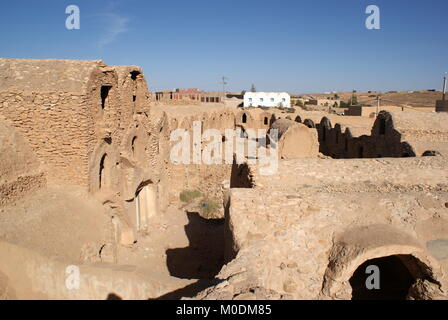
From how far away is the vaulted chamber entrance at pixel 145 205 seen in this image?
11.8 m

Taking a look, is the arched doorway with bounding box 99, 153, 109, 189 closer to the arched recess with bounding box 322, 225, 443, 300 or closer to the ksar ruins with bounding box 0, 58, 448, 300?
the ksar ruins with bounding box 0, 58, 448, 300

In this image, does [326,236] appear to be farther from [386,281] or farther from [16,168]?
[16,168]

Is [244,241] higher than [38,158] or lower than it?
lower

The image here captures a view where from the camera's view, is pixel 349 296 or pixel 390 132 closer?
pixel 349 296

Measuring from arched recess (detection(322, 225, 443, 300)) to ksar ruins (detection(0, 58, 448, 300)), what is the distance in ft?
0.07

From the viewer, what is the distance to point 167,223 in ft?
40.7

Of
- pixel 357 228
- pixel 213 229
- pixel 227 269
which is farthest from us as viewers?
pixel 213 229

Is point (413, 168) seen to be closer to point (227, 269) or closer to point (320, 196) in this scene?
point (320, 196)

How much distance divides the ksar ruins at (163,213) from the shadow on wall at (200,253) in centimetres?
6

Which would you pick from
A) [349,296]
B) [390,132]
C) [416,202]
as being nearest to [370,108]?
[390,132]

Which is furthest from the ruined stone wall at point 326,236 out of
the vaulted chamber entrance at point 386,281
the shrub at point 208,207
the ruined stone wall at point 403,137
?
the ruined stone wall at point 403,137

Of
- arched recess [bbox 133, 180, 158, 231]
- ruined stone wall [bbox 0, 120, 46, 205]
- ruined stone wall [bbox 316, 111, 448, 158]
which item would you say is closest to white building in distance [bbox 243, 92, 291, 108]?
ruined stone wall [bbox 316, 111, 448, 158]

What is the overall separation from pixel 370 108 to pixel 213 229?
22793mm

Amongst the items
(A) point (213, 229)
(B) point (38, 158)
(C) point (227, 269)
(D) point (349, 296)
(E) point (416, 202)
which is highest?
(B) point (38, 158)
